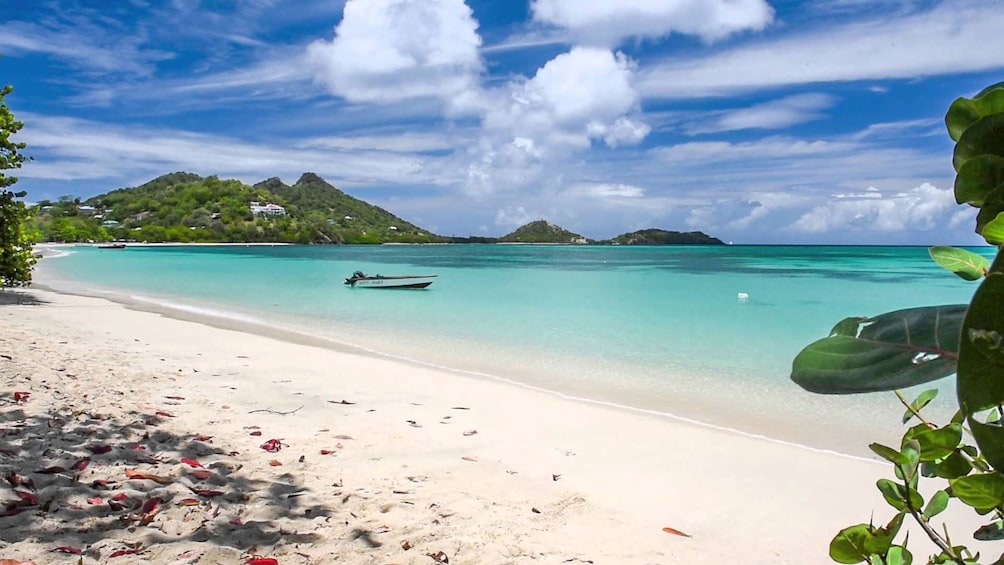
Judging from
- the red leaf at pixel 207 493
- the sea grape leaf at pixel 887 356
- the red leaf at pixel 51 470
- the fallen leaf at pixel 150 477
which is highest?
the sea grape leaf at pixel 887 356

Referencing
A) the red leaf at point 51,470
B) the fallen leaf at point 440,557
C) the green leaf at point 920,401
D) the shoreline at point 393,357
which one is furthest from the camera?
the shoreline at point 393,357

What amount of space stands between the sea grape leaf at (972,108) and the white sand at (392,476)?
2967 mm

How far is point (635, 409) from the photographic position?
678 cm

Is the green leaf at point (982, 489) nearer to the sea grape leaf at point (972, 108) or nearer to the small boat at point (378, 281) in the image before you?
the sea grape leaf at point (972, 108)

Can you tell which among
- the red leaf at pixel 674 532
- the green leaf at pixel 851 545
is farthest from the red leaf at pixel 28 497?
the green leaf at pixel 851 545

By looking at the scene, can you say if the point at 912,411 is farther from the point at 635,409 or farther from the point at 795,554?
the point at 635,409

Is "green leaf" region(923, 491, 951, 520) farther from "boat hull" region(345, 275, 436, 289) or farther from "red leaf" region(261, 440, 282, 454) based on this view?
"boat hull" region(345, 275, 436, 289)

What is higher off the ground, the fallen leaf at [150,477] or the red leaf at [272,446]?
the fallen leaf at [150,477]

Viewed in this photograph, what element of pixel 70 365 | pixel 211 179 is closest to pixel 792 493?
pixel 70 365

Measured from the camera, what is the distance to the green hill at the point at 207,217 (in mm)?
103500

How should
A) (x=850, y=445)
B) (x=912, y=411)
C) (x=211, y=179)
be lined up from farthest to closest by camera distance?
(x=211, y=179), (x=850, y=445), (x=912, y=411)

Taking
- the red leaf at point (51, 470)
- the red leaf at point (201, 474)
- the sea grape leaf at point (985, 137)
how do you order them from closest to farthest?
the sea grape leaf at point (985, 137) < the red leaf at point (51, 470) < the red leaf at point (201, 474)

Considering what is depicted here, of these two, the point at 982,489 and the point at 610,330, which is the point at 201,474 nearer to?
the point at 982,489

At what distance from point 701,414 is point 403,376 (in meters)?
3.53
